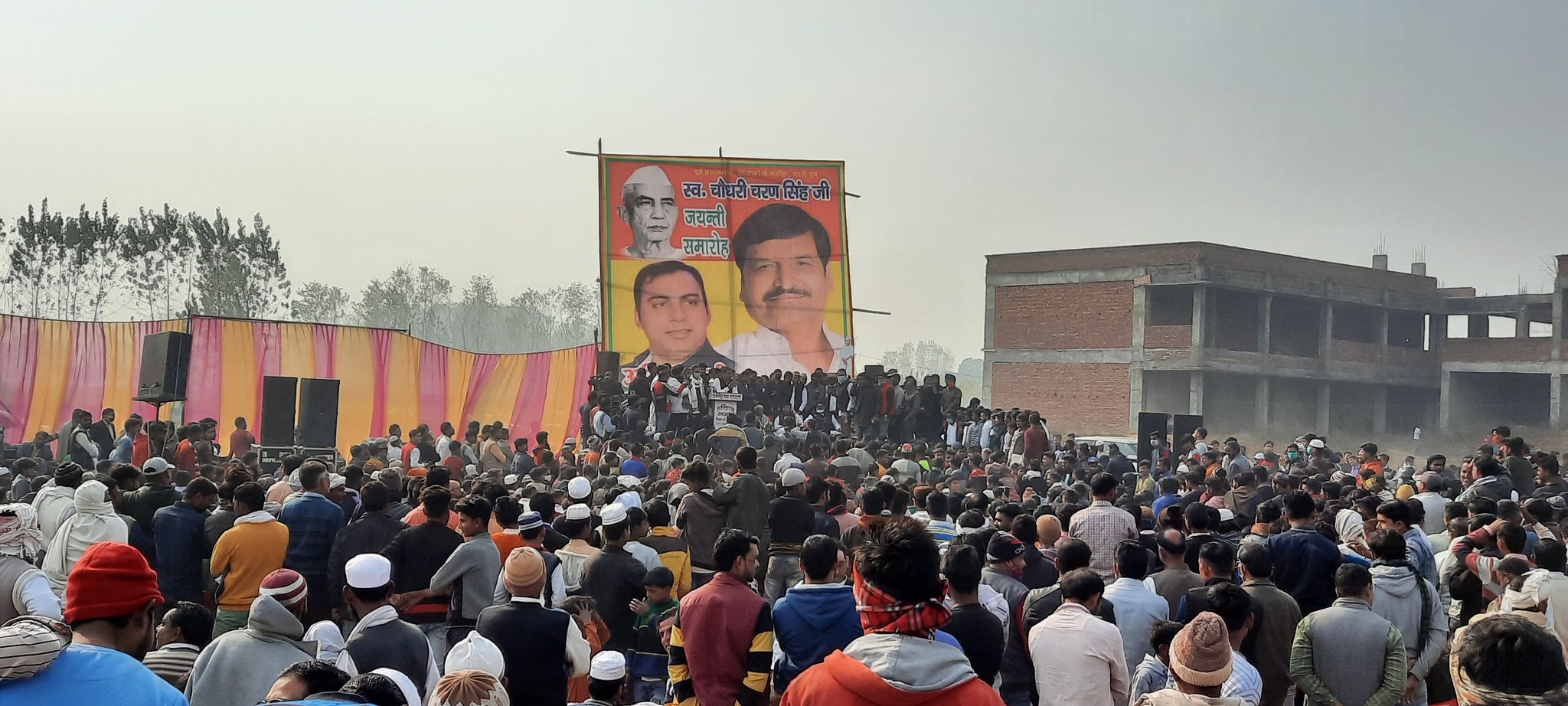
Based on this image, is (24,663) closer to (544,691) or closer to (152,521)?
(544,691)

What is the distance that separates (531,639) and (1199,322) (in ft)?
123

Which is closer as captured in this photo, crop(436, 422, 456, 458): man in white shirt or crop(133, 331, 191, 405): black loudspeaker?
crop(133, 331, 191, 405): black loudspeaker

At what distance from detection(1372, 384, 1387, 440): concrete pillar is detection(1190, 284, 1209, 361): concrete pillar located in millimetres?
9381

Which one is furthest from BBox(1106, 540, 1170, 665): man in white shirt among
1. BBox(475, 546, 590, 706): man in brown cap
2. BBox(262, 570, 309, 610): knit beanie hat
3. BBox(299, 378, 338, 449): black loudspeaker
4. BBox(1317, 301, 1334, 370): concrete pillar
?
BBox(1317, 301, 1334, 370): concrete pillar

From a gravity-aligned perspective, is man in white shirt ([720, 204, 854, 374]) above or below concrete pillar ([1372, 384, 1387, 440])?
above

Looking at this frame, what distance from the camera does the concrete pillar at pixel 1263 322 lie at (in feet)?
136

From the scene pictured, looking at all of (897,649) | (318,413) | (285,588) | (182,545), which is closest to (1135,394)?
(318,413)

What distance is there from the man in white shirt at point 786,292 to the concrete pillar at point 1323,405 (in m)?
20.6

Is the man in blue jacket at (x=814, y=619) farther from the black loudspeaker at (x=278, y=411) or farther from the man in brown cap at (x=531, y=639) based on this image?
the black loudspeaker at (x=278, y=411)

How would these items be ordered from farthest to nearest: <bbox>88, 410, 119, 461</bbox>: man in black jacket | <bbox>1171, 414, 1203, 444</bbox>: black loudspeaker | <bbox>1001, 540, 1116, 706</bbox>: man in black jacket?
<bbox>1171, 414, 1203, 444</bbox>: black loudspeaker
<bbox>88, 410, 119, 461</bbox>: man in black jacket
<bbox>1001, 540, 1116, 706</bbox>: man in black jacket

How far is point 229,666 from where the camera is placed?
4684 mm

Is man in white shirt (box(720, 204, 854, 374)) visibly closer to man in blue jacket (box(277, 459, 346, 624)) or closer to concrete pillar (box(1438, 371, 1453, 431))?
man in blue jacket (box(277, 459, 346, 624))

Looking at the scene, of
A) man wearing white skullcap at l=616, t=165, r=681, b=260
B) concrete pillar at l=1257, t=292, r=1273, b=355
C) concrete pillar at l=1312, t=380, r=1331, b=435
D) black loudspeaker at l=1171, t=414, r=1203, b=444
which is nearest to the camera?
black loudspeaker at l=1171, t=414, r=1203, b=444

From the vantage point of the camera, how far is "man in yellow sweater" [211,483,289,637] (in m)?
7.09
